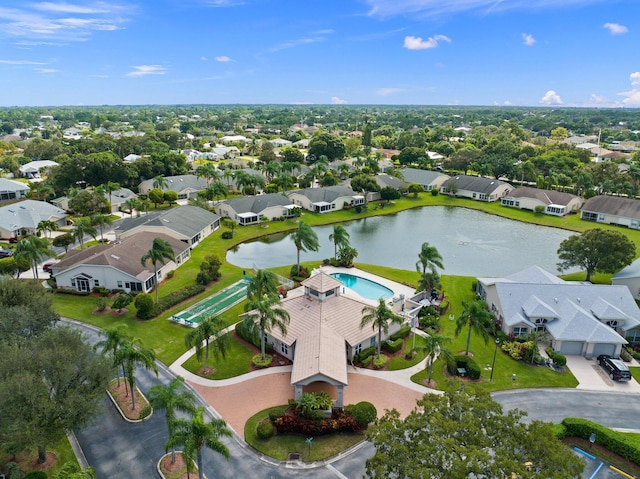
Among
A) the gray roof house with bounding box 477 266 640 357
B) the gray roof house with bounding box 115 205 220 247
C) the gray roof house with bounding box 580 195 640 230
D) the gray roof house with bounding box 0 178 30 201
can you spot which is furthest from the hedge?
the gray roof house with bounding box 0 178 30 201

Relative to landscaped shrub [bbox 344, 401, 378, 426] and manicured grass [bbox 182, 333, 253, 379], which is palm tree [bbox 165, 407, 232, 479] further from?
manicured grass [bbox 182, 333, 253, 379]

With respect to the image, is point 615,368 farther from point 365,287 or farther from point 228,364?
point 228,364

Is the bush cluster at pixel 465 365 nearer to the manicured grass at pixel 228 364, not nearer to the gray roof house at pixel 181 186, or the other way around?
the manicured grass at pixel 228 364

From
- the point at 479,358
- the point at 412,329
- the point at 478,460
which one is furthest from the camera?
the point at 412,329

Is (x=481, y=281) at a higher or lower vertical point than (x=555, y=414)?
higher

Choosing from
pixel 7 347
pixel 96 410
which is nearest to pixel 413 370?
pixel 96 410

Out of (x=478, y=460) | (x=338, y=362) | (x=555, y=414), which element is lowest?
(x=555, y=414)

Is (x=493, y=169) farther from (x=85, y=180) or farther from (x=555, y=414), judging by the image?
(x=85, y=180)

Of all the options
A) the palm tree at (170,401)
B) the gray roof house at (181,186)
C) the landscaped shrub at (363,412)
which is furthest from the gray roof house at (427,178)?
the palm tree at (170,401)
